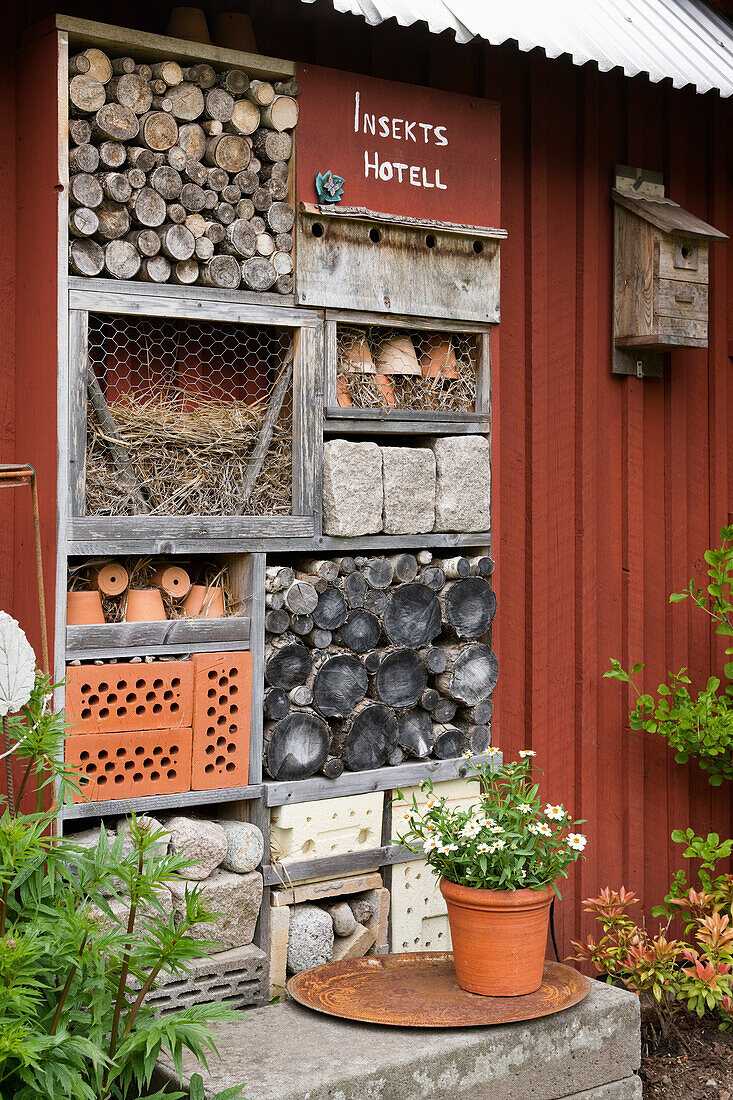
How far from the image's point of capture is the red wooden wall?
4.65m

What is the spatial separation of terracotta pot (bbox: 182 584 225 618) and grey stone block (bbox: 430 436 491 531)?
2.74 feet

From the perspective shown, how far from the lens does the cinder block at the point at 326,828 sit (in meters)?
3.81

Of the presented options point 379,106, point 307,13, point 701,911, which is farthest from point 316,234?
point 701,911

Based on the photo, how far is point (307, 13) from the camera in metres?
3.99

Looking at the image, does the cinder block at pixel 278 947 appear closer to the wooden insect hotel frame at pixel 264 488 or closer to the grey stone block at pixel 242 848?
the wooden insect hotel frame at pixel 264 488

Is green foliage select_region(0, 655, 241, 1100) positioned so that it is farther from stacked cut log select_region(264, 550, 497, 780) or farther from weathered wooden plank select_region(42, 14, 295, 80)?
weathered wooden plank select_region(42, 14, 295, 80)

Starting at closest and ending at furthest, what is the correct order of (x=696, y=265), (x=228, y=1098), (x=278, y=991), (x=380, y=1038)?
(x=228, y=1098) < (x=380, y=1038) < (x=278, y=991) < (x=696, y=265)

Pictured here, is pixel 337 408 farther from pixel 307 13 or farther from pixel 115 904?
pixel 115 904

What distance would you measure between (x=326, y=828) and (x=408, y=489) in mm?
1128

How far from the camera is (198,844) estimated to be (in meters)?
3.57

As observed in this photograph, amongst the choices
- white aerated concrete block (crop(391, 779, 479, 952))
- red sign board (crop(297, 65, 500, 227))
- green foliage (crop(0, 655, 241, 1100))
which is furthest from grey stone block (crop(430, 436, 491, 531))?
green foliage (crop(0, 655, 241, 1100))

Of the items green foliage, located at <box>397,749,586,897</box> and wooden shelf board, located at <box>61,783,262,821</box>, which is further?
green foliage, located at <box>397,749,586,897</box>

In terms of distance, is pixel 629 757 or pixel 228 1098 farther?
pixel 629 757

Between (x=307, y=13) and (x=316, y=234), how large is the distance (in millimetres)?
766
